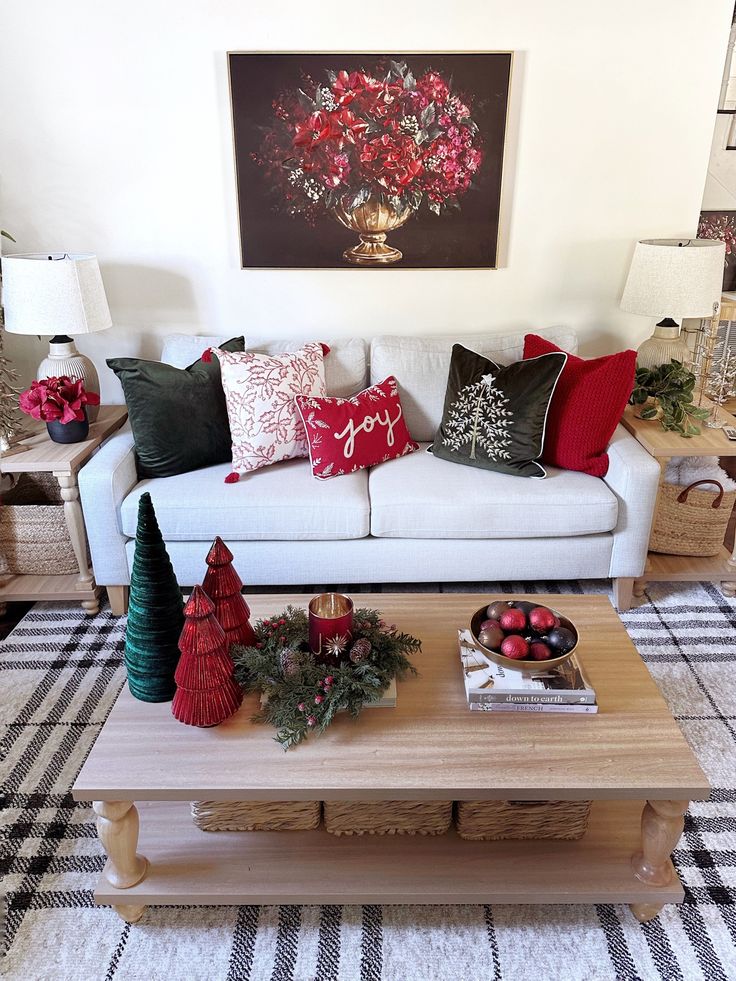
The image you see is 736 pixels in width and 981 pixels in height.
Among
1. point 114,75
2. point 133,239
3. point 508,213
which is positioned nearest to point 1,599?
point 133,239

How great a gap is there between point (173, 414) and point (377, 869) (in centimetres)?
158

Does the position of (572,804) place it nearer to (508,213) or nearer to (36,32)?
(508,213)

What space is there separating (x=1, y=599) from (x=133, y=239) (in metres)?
1.44

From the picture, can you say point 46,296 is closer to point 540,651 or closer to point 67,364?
point 67,364

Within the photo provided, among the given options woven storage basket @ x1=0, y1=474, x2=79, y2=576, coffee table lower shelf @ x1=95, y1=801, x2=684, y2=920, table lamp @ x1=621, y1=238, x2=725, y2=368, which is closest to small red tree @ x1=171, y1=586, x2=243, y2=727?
coffee table lower shelf @ x1=95, y1=801, x2=684, y2=920

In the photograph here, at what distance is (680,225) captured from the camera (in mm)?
3092

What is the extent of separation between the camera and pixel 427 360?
2.96 m

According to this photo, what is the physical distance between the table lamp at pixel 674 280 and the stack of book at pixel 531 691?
168cm

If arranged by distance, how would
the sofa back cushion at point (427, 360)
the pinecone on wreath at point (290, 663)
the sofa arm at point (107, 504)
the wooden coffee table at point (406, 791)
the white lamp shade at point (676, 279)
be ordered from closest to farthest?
the wooden coffee table at point (406, 791) → the pinecone on wreath at point (290, 663) → the sofa arm at point (107, 504) → the white lamp shade at point (676, 279) → the sofa back cushion at point (427, 360)

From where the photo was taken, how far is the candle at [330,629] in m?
1.69

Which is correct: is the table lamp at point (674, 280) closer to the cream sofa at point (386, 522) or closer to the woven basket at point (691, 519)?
the cream sofa at point (386, 522)

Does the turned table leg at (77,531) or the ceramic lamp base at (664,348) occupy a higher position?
the ceramic lamp base at (664,348)

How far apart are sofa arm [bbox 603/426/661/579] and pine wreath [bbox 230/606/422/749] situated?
3.61 feet

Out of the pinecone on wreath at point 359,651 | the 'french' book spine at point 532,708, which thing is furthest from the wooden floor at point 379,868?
the pinecone on wreath at point 359,651
